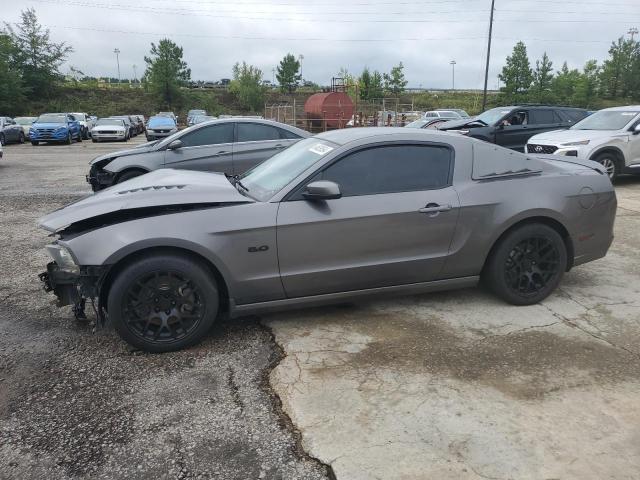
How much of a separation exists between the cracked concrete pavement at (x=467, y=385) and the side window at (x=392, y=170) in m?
1.06

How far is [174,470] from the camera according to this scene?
7.98 feet

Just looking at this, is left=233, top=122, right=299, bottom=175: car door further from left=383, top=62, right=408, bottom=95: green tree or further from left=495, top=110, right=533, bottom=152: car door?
left=383, top=62, right=408, bottom=95: green tree

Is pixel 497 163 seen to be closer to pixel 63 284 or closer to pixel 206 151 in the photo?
pixel 63 284

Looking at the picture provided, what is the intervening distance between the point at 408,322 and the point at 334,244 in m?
0.91

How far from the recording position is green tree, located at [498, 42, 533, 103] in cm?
5209

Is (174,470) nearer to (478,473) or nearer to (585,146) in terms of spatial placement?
(478,473)

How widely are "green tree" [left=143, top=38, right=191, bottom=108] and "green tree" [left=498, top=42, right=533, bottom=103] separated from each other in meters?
36.5

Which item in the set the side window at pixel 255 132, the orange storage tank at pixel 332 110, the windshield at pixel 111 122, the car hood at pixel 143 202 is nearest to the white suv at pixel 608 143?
the side window at pixel 255 132

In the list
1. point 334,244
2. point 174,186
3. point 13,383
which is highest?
point 174,186

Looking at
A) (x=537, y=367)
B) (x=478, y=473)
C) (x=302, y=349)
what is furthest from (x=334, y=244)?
(x=478, y=473)

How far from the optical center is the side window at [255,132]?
845cm

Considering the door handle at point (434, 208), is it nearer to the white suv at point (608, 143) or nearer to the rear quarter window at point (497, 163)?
the rear quarter window at point (497, 163)

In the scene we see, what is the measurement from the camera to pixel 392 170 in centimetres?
399

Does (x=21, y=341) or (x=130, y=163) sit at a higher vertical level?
(x=130, y=163)
